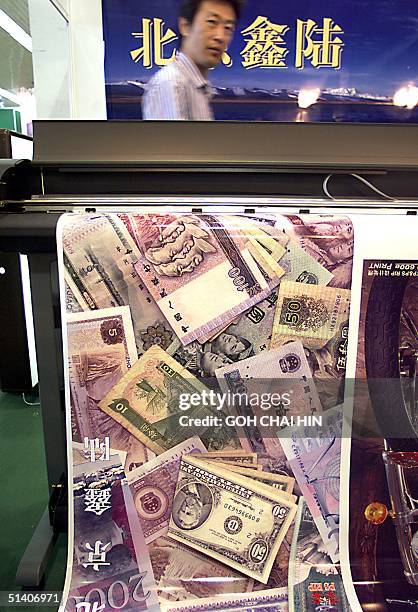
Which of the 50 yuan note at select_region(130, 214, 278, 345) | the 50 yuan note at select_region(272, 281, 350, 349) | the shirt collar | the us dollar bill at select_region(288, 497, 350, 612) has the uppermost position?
the shirt collar

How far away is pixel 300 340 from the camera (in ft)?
3.68

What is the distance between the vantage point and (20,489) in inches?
71.9

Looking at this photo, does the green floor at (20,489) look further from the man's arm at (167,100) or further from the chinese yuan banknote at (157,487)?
the man's arm at (167,100)

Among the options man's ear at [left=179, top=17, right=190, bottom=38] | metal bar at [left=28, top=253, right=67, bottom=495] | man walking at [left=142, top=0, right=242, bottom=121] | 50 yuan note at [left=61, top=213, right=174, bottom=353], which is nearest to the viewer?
50 yuan note at [left=61, top=213, right=174, bottom=353]

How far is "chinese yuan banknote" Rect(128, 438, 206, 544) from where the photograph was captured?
3.78ft

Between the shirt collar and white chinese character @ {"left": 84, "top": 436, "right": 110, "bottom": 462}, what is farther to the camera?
the shirt collar

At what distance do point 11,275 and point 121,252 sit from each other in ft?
5.12

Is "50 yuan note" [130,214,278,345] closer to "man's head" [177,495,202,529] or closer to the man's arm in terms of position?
"man's head" [177,495,202,529]

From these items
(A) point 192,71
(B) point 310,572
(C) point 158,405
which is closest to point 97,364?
(C) point 158,405

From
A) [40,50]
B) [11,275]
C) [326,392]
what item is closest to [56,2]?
[40,50]

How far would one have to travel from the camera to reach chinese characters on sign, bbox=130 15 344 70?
295 cm

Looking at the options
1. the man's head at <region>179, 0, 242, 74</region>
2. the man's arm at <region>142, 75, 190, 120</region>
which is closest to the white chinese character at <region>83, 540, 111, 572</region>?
the man's arm at <region>142, 75, 190, 120</region>

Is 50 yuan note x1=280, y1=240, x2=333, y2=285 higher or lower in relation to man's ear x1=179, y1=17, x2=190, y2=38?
lower

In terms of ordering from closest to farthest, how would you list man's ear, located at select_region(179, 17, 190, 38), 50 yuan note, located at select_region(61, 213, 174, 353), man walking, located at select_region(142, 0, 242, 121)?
1. 50 yuan note, located at select_region(61, 213, 174, 353)
2. man walking, located at select_region(142, 0, 242, 121)
3. man's ear, located at select_region(179, 17, 190, 38)
